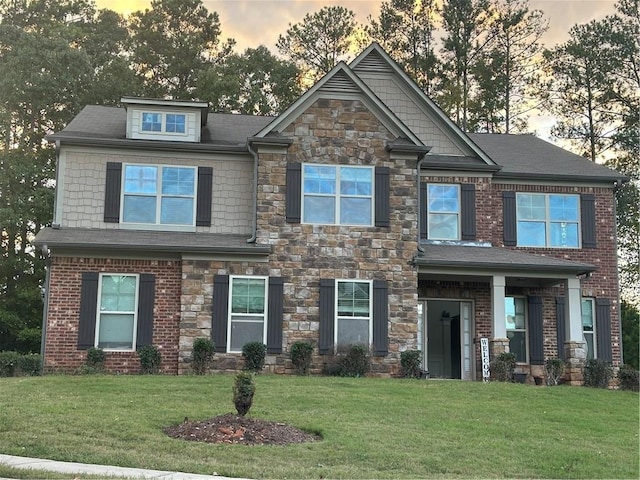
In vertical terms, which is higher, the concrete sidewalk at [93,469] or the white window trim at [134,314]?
the white window trim at [134,314]

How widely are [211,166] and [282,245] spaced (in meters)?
2.86

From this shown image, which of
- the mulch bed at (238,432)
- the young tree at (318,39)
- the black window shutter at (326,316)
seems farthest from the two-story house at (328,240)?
the young tree at (318,39)

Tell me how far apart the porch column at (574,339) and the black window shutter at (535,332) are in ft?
3.67

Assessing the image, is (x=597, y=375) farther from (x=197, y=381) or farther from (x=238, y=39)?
(x=238, y=39)

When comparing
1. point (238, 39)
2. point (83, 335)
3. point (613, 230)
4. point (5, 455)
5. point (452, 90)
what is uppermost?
point (238, 39)

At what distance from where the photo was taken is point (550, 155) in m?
22.0

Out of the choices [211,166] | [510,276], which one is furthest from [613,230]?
[211,166]

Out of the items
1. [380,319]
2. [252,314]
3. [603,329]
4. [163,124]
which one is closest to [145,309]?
[252,314]

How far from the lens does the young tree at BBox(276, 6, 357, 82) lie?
36.7m

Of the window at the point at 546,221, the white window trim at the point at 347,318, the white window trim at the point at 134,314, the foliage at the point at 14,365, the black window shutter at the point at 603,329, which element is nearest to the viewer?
the foliage at the point at 14,365

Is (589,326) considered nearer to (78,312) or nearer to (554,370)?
(554,370)

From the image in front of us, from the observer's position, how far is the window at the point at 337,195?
704 inches

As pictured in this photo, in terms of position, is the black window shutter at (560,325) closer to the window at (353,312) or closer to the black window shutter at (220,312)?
the window at (353,312)

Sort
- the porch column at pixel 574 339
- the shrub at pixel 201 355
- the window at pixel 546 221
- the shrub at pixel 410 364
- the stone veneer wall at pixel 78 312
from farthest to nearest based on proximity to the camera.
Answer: the window at pixel 546 221
the porch column at pixel 574 339
the shrub at pixel 410 364
the stone veneer wall at pixel 78 312
the shrub at pixel 201 355
